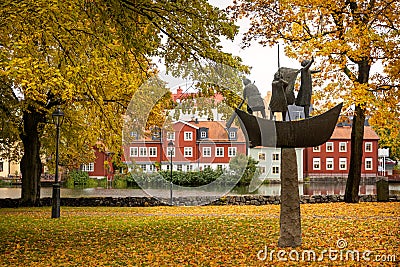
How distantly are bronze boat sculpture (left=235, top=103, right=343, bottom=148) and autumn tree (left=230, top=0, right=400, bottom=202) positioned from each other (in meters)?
9.25

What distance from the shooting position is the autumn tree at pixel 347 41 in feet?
65.6

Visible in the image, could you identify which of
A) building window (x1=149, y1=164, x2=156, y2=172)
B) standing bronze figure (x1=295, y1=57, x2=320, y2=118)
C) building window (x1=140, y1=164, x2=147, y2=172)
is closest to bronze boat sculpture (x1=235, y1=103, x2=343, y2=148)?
standing bronze figure (x1=295, y1=57, x2=320, y2=118)

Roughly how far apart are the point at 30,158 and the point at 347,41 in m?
14.3

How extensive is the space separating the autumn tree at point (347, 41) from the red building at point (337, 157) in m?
44.2

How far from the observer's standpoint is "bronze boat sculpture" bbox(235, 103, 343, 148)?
10375 mm

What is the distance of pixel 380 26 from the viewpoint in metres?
22.4

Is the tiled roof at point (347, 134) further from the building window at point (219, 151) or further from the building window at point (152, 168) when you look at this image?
the building window at point (219, 151)

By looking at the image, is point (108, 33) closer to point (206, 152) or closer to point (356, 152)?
point (206, 152)

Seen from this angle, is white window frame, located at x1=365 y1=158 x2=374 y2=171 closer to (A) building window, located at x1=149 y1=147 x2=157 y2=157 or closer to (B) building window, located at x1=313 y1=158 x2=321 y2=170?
(B) building window, located at x1=313 y1=158 x2=321 y2=170

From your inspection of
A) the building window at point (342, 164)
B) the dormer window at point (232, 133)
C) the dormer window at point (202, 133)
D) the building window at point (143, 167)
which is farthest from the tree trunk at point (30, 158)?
the building window at point (342, 164)

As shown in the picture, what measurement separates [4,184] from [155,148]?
45.1 meters

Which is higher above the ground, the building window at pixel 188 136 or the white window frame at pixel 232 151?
the building window at pixel 188 136

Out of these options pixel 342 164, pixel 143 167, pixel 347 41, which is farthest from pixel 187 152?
pixel 342 164

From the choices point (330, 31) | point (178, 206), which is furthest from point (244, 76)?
point (178, 206)
